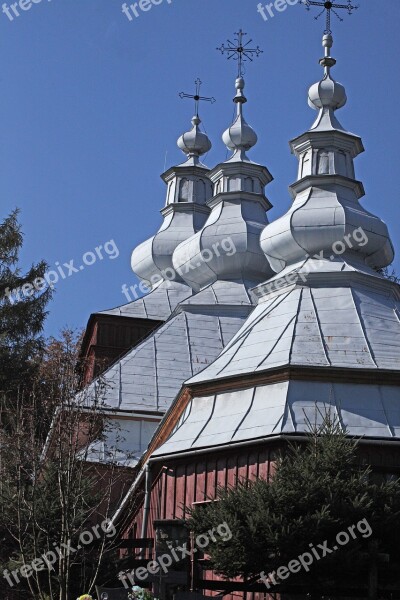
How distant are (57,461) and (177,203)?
24925mm

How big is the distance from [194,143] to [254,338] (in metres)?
21.1

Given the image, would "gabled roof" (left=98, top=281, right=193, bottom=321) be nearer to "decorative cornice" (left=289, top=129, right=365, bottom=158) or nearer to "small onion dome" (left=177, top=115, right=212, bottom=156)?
"small onion dome" (left=177, top=115, right=212, bottom=156)

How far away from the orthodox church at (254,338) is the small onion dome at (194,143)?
12.4 ft

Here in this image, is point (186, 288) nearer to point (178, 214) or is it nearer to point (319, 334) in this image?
point (178, 214)

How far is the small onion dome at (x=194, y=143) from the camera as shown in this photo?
48.0 metres

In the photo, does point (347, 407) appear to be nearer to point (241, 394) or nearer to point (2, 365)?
point (241, 394)

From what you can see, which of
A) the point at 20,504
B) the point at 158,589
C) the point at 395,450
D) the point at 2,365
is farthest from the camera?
the point at 2,365

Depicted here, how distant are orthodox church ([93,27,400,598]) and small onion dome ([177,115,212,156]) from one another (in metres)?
3.78

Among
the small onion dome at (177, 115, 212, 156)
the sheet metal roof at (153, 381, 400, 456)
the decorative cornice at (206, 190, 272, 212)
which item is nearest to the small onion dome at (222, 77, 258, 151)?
the decorative cornice at (206, 190, 272, 212)

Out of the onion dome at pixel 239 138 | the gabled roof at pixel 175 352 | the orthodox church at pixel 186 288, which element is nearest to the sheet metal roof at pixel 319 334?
the orthodox church at pixel 186 288

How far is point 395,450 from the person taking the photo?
2412 cm

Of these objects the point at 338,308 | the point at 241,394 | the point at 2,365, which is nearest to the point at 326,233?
the point at 338,308

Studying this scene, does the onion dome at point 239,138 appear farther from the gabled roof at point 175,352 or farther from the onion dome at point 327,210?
the onion dome at point 327,210

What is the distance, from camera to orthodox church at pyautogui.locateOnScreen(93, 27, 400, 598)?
24.8 meters
